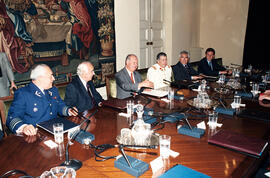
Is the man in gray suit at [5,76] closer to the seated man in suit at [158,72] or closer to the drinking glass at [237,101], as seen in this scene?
the seated man in suit at [158,72]

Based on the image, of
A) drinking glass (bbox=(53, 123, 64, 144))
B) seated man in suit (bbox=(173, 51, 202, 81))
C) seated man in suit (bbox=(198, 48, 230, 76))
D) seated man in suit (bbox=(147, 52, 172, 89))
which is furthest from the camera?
seated man in suit (bbox=(198, 48, 230, 76))

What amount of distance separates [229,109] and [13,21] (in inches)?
123

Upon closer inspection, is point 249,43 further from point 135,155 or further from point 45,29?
point 135,155

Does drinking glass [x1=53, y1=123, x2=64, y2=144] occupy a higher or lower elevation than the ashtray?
higher

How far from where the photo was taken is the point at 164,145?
1.28m

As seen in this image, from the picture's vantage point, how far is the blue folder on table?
1031 mm

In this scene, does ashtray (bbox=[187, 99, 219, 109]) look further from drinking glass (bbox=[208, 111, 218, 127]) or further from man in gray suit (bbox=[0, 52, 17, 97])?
man in gray suit (bbox=[0, 52, 17, 97])

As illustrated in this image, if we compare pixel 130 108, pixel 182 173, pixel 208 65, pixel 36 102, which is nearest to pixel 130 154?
pixel 182 173

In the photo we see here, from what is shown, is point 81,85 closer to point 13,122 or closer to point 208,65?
point 13,122

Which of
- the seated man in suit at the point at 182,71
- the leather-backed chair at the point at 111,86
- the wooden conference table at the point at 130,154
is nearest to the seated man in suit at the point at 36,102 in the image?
the wooden conference table at the point at 130,154

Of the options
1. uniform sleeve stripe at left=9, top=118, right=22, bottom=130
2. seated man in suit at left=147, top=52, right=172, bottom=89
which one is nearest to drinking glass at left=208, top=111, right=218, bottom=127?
uniform sleeve stripe at left=9, top=118, right=22, bottom=130

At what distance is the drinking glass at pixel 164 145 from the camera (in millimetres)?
1255

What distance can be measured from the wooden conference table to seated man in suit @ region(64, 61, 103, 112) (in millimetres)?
796

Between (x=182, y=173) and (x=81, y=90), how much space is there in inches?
64.5
